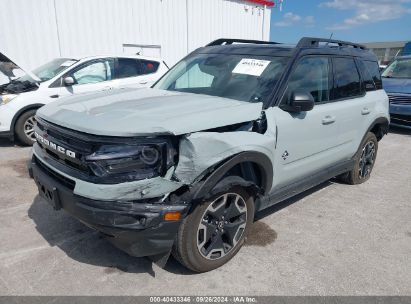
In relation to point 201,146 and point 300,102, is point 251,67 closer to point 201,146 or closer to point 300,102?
point 300,102

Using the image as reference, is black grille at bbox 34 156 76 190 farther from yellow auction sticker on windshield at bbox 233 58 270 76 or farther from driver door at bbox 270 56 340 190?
yellow auction sticker on windshield at bbox 233 58 270 76

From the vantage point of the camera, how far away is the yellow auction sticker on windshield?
3.37 meters

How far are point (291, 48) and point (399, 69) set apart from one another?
7846mm

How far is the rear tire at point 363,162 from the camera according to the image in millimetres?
4757

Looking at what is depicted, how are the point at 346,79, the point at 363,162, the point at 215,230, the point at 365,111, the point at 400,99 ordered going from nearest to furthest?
the point at 215,230 → the point at 346,79 → the point at 365,111 → the point at 363,162 → the point at 400,99

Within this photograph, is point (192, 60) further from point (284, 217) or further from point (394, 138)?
point (394, 138)

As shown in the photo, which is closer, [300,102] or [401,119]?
[300,102]

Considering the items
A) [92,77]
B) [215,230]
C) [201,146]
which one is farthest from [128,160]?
[92,77]

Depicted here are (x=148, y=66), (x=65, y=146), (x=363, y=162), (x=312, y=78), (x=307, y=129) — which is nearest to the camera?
(x=65, y=146)

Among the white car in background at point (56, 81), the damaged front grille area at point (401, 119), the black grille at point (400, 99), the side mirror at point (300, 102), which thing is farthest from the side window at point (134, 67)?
the damaged front grille area at point (401, 119)

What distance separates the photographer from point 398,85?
29.0 ft

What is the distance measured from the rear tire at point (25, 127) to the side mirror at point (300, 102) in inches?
204

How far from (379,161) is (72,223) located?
5469mm

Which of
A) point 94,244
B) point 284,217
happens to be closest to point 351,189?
point 284,217
